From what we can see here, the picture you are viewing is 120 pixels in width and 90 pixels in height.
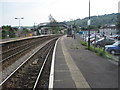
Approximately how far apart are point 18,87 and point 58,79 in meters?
1.81

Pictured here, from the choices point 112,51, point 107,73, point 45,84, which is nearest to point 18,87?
point 45,84

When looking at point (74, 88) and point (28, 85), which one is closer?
point (74, 88)

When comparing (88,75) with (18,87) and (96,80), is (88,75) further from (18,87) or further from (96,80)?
(18,87)

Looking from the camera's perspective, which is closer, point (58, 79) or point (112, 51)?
point (58, 79)

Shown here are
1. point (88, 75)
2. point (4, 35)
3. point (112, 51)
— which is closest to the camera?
point (88, 75)

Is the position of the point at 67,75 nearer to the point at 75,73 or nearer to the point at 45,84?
the point at 75,73

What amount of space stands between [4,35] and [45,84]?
156ft

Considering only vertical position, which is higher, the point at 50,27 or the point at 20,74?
the point at 50,27

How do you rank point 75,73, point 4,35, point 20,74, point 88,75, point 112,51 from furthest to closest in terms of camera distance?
1. point 4,35
2. point 112,51
3. point 20,74
4. point 75,73
5. point 88,75

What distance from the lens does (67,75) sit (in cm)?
867

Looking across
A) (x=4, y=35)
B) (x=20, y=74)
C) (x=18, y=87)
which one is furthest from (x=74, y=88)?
(x=4, y=35)

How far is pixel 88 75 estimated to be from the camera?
8.43 metres

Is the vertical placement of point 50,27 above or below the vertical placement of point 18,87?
above

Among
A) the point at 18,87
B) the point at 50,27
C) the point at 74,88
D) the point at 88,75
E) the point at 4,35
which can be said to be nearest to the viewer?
the point at 74,88
